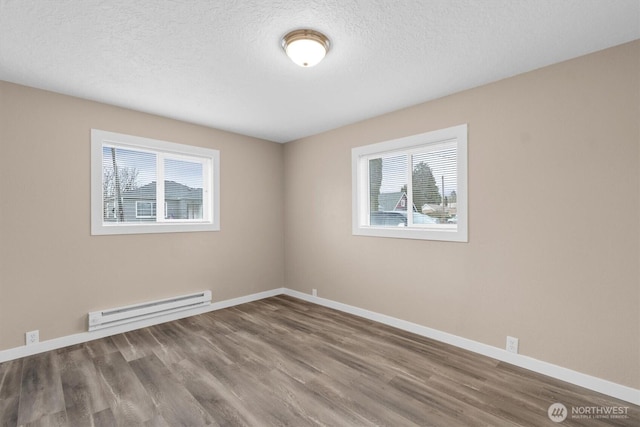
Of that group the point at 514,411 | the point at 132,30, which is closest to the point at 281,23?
the point at 132,30

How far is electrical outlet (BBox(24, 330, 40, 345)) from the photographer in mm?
2779

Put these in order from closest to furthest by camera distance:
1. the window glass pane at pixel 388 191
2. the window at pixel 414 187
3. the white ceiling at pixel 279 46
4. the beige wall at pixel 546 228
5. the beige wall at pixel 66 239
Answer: the white ceiling at pixel 279 46, the beige wall at pixel 546 228, the beige wall at pixel 66 239, the window at pixel 414 187, the window glass pane at pixel 388 191

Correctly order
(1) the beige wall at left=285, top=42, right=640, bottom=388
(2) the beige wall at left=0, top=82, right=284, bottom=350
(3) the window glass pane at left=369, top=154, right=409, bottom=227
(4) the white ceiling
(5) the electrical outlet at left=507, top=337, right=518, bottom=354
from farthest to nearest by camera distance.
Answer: (3) the window glass pane at left=369, top=154, right=409, bottom=227
(2) the beige wall at left=0, top=82, right=284, bottom=350
(5) the electrical outlet at left=507, top=337, right=518, bottom=354
(1) the beige wall at left=285, top=42, right=640, bottom=388
(4) the white ceiling

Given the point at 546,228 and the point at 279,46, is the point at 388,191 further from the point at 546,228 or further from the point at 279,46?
the point at 279,46

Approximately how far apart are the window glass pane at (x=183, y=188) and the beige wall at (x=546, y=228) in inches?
106

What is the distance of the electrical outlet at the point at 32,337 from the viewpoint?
2779 millimetres

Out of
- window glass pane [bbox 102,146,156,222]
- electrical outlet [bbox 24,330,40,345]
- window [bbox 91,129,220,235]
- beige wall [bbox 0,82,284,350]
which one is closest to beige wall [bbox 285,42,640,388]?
window [bbox 91,129,220,235]

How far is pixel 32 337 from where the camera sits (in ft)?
9.20

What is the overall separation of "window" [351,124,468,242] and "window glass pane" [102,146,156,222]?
8.73 ft

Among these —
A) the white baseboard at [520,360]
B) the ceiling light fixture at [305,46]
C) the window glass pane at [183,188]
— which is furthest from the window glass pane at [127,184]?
the white baseboard at [520,360]

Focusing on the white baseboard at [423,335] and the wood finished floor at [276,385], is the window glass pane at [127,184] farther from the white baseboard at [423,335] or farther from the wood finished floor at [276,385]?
the wood finished floor at [276,385]

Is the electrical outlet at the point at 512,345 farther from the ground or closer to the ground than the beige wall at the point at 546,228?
closer to the ground

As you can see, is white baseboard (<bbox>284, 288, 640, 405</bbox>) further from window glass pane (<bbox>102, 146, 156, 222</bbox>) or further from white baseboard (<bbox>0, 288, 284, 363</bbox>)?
window glass pane (<bbox>102, 146, 156, 222</bbox>)

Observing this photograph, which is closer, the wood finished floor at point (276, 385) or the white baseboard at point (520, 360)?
the wood finished floor at point (276, 385)
